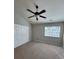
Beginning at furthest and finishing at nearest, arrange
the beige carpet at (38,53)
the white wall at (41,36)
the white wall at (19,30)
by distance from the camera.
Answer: the white wall at (41,36), the white wall at (19,30), the beige carpet at (38,53)

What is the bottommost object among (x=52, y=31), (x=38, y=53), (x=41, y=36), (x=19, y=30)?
(x=38, y=53)

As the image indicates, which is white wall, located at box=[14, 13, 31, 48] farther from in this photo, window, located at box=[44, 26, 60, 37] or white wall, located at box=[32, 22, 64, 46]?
window, located at box=[44, 26, 60, 37]

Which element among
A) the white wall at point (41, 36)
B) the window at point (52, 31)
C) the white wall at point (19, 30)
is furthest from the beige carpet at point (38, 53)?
the window at point (52, 31)

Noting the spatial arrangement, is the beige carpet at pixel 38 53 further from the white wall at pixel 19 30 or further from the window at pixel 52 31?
the window at pixel 52 31

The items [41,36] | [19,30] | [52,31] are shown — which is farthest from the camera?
[41,36]

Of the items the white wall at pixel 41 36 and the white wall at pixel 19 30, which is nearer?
the white wall at pixel 19 30

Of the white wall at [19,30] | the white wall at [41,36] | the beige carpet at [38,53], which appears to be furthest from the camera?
the white wall at [41,36]

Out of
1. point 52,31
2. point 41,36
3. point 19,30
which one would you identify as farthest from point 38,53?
point 41,36

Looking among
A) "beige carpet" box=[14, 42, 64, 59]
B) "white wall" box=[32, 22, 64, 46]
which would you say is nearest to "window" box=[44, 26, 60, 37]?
"white wall" box=[32, 22, 64, 46]

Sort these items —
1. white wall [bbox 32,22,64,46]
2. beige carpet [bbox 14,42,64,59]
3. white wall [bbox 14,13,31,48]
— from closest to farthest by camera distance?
1. beige carpet [bbox 14,42,64,59]
2. white wall [bbox 14,13,31,48]
3. white wall [bbox 32,22,64,46]

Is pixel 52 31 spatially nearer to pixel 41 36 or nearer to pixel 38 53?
pixel 41 36
